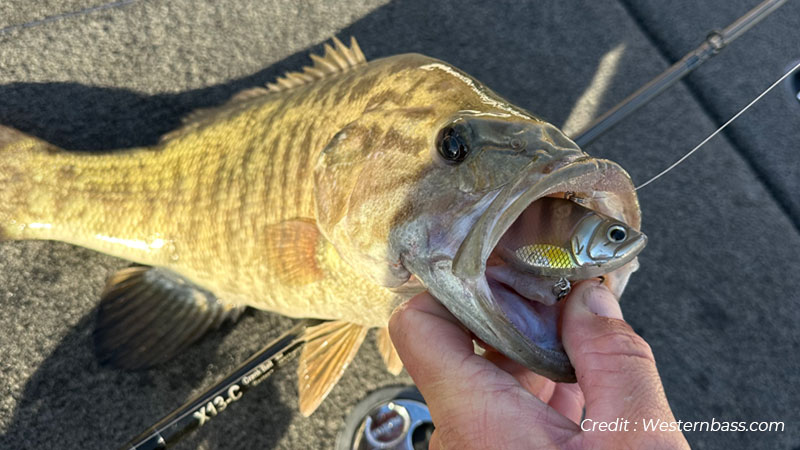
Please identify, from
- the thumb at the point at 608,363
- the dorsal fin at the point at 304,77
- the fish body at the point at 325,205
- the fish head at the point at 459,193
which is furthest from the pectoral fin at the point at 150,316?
the thumb at the point at 608,363

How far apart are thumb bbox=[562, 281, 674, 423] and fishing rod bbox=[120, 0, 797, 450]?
79 centimetres

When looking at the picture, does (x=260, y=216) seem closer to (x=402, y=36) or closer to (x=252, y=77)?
(x=252, y=77)

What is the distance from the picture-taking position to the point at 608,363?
776 millimetres

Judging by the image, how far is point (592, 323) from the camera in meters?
0.81

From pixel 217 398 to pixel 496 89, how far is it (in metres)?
1.42

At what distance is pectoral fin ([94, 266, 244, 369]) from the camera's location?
1.48m

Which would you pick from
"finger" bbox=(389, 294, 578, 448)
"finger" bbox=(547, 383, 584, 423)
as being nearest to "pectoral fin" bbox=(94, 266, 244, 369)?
"finger" bbox=(389, 294, 578, 448)

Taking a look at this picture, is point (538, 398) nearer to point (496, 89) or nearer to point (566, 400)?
point (566, 400)

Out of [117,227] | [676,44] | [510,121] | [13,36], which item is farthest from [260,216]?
[676,44]

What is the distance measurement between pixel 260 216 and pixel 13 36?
3.99 ft

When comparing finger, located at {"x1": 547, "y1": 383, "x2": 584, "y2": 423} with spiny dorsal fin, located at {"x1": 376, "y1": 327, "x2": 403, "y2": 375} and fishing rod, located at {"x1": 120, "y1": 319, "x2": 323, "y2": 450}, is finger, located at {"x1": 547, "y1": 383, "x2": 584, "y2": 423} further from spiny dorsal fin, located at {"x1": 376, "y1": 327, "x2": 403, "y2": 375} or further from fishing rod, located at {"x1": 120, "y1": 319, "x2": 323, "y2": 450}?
fishing rod, located at {"x1": 120, "y1": 319, "x2": 323, "y2": 450}

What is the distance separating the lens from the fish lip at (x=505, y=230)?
738mm

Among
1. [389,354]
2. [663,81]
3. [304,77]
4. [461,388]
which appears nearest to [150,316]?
[389,354]

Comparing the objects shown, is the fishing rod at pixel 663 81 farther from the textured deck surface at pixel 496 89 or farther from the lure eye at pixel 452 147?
the lure eye at pixel 452 147
